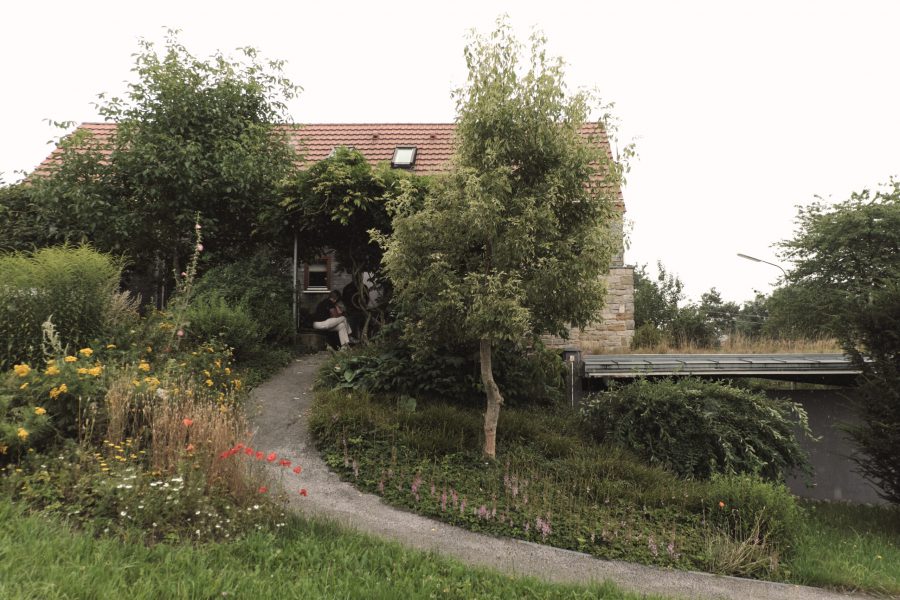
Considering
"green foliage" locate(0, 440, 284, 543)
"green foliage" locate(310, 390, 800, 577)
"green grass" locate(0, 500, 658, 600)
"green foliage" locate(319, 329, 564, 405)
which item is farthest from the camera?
"green foliage" locate(319, 329, 564, 405)

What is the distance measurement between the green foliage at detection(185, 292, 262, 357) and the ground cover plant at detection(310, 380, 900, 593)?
209 cm

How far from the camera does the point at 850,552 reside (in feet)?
19.9

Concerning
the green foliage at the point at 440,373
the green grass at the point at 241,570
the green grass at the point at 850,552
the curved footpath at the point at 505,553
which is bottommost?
the green grass at the point at 850,552

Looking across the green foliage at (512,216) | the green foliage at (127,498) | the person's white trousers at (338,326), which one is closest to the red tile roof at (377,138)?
the person's white trousers at (338,326)

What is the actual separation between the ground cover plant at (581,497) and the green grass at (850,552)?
16mm

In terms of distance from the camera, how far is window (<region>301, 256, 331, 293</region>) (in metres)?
15.5

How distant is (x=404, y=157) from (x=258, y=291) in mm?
7073

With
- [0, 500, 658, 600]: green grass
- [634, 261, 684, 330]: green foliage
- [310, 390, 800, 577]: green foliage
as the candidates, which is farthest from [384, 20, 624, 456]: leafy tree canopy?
[634, 261, 684, 330]: green foliage

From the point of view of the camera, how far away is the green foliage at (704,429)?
25.1 ft

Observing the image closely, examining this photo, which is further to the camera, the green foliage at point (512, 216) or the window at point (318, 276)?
the window at point (318, 276)

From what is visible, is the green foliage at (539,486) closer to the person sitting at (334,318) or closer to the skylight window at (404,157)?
the person sitting at (334,318)

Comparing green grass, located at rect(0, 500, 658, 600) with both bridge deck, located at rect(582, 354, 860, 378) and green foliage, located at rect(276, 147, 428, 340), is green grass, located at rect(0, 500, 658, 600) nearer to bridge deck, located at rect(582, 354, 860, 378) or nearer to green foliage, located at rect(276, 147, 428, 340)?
bridge deck, located at rect(582, 354, 860, 378)

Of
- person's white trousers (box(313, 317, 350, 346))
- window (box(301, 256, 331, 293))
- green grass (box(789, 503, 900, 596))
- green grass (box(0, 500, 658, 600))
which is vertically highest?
window (box(301, 256, 331, 293))

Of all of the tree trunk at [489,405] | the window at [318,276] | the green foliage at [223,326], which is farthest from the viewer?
the window at [318,276]
